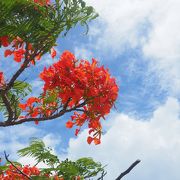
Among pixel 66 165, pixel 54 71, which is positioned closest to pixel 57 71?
pixel 54 71

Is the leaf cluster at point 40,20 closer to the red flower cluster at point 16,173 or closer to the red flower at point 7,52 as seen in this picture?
the red flower at point 7,52

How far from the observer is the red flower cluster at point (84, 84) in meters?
4.91

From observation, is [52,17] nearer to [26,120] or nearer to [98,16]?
[98,16]

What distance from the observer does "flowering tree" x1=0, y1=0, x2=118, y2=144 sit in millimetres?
4926

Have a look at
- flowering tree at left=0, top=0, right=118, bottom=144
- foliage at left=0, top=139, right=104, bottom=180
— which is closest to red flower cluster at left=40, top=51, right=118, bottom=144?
flowering tree at left=0, top=0, right=118, bottom=144

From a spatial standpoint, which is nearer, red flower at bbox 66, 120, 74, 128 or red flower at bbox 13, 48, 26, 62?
red flower at bbox 66, 120, 74, 128

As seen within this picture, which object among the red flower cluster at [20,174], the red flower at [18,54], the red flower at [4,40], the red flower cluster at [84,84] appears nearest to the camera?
the red flower cluster at [84,84]

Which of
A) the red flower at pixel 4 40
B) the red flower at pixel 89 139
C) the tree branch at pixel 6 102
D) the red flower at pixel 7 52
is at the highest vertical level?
the red flower at pixel 7 52

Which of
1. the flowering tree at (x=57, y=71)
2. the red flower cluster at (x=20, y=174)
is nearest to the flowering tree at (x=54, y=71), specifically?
the flowering tree at (x=57, y=71)

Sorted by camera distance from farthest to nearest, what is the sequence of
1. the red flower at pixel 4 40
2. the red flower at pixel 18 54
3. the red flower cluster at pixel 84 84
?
the red flower at pixel 18 54 < the red flower at pixel 4 40 < the red flower cluster at pixel 84 84

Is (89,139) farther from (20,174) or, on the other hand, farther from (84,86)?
(20,174)

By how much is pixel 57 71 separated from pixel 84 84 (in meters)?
0.41

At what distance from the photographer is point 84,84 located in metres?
4.91

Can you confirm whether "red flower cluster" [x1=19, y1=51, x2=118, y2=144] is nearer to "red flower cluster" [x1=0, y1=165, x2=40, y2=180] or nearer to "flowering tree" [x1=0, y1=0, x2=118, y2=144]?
"flowering tree" [x1=0, y1=0, x2=118, y2=144]
